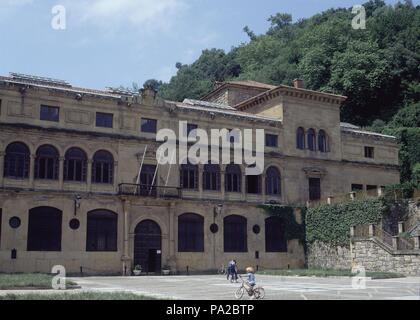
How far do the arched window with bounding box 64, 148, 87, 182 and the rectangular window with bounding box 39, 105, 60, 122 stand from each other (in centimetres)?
259

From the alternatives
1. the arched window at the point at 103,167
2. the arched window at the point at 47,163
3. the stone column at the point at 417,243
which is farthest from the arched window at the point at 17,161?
the stone column at the point at 417,243

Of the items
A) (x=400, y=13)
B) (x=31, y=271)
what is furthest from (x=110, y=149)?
(x=400, y=13)

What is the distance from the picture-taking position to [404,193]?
143 ft

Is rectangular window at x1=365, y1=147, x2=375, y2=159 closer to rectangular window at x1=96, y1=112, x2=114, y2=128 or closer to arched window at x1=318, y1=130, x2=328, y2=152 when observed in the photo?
arched window at x1=318, y1=130, x2=328, y2=152

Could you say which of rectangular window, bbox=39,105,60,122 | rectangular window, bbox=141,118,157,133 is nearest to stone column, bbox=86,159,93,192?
rectangular window, bbox=39,105,60,122

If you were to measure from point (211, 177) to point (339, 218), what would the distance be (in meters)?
10.9

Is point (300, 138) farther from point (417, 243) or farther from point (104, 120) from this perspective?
point (104, 120)

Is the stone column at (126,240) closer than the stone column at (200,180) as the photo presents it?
Yes

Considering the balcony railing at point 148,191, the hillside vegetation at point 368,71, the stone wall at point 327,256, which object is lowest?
the stone wall at point 327,256

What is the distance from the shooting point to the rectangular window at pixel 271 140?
48.7m

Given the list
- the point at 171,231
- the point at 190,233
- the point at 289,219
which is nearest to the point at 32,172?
the point at 171,231

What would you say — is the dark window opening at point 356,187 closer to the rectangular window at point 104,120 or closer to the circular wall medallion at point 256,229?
the circular wall medallion at point 256,229

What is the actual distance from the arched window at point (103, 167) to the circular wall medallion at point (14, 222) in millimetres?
6035

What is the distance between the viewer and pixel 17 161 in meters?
39.1
